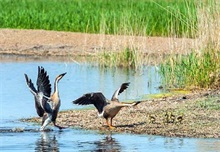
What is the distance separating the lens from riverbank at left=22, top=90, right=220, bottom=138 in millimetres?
13438

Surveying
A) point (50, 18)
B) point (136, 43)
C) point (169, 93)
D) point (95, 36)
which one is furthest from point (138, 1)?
point (169, 93)

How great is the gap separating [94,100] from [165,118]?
1.18 metres

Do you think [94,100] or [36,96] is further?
[94,100]

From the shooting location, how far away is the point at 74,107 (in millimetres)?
16547

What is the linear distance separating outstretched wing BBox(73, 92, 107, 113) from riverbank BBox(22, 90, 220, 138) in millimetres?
355

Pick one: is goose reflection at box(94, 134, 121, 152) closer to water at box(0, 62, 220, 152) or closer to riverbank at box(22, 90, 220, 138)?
water at box(0, 62, 220, 152)

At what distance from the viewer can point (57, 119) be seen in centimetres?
1477

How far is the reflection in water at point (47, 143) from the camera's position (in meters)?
12.1

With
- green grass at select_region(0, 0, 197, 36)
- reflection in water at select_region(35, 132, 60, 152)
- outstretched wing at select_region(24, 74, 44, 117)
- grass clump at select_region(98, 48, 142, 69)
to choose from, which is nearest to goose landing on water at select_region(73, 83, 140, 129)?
outstretched wing at select_region(24, 74, 44, 117)

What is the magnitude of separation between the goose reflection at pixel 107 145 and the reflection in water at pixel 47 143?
56 cm

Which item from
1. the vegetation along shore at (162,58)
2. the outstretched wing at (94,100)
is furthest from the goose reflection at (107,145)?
the outstretched wing at (94,100)

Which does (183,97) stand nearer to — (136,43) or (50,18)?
(136,43)

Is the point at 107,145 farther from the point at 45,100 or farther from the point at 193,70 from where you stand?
the point at 193,70

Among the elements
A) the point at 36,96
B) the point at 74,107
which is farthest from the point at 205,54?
the point at 36,96
